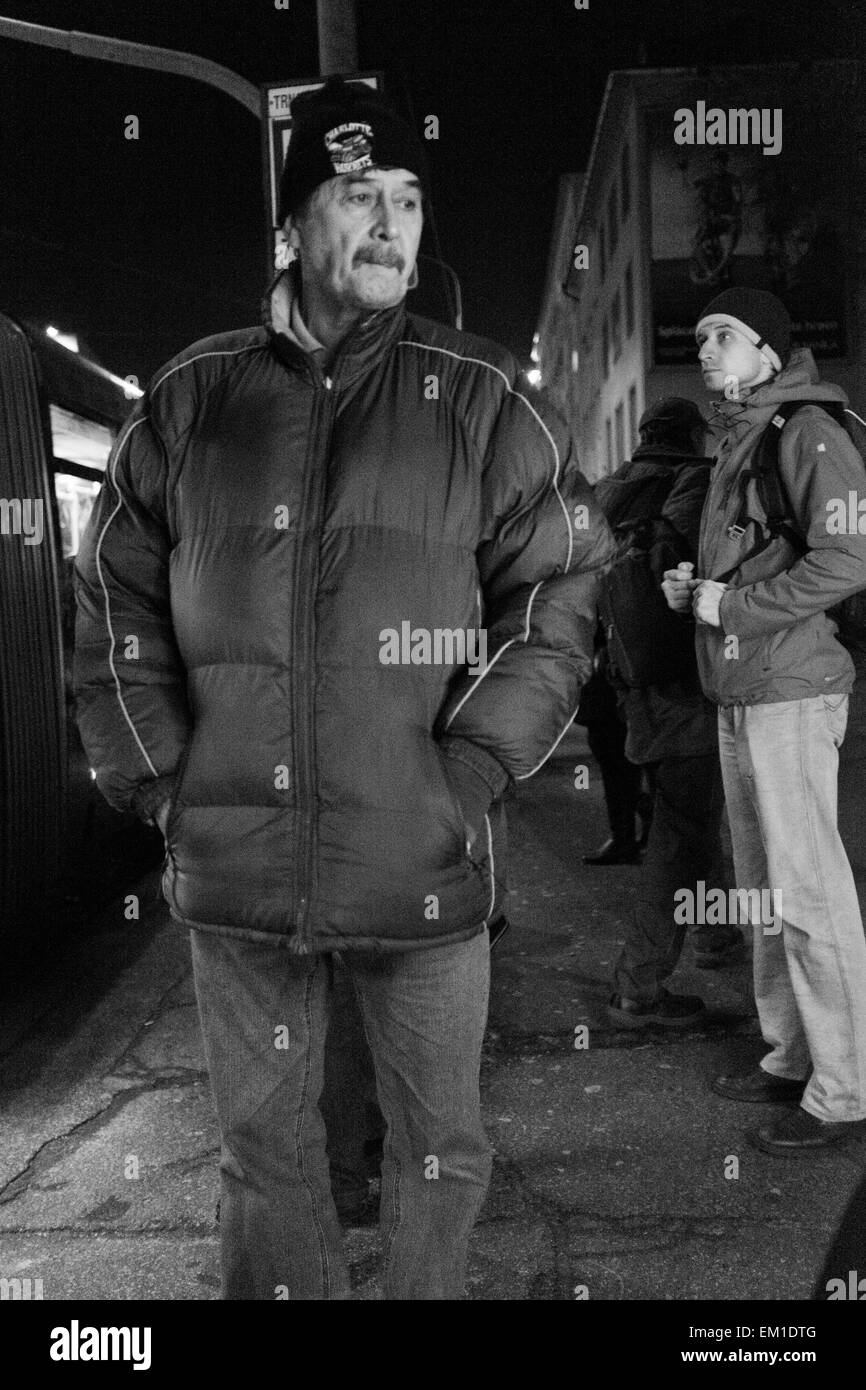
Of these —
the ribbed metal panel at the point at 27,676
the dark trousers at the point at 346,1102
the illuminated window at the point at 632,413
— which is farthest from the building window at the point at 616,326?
the dark trousers at the point at 346,1102

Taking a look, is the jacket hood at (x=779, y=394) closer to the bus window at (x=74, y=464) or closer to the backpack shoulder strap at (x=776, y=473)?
the backpack shoulder strap at (x=776, y=473)

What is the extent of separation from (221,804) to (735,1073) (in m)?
2.38

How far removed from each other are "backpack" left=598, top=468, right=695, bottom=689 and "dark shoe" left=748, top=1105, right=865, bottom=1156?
4.81ft

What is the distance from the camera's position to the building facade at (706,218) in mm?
13414

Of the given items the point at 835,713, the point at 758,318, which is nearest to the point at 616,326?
the point at 758,318

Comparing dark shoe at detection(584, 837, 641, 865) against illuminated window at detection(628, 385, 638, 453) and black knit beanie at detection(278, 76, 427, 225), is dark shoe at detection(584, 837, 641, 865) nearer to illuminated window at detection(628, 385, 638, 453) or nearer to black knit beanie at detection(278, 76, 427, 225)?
black knit beanie at detection(278, 76, 427, 225)

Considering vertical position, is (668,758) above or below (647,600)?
below

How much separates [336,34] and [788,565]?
5.34 meters

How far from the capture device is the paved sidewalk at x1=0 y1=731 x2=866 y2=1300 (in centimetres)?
282

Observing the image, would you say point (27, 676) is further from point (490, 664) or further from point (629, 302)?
point (629, 302)

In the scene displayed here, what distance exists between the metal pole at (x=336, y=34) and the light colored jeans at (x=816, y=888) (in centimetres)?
546

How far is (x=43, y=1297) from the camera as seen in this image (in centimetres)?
278

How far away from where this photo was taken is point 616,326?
30859 millimetres
